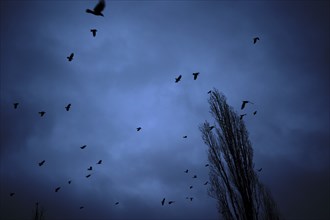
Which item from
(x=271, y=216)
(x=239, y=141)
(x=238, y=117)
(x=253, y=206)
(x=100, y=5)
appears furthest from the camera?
(x=271, y=216)

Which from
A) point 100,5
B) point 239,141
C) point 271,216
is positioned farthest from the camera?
point 271,216

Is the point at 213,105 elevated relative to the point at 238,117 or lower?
elevated

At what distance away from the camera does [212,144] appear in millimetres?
13203

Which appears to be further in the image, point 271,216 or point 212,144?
point 271,216

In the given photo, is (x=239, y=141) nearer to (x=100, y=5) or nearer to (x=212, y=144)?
(x=212, y=144)

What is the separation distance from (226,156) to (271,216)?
11.6 m

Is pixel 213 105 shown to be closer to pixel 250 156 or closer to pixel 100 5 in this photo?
pixel 250 156

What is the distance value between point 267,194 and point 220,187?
9450 mm

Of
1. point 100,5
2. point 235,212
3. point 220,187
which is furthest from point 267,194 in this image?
point 100,5

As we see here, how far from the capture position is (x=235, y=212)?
38.1 ft

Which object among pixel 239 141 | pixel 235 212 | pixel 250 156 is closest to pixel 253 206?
pixel 235 212

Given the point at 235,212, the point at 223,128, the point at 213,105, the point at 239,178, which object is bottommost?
the point at 235,212

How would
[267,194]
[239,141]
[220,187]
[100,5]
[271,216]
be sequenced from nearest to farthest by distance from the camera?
[100,5], [239,141], [220,187], [271,216], [267,194]

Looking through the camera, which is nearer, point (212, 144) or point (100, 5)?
point (100, 5)
